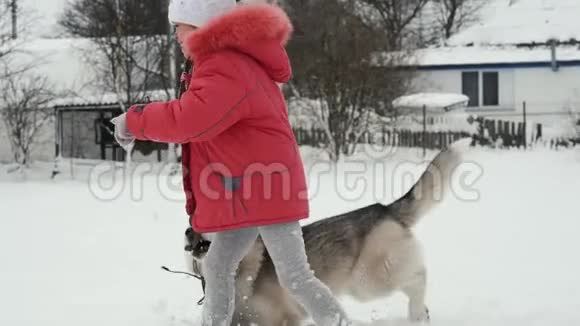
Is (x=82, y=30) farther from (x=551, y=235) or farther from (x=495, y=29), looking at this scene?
(x=551, y=235)

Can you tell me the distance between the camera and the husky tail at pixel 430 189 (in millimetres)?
3375

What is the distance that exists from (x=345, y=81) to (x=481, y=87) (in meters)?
10.3

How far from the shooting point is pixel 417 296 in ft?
11.4

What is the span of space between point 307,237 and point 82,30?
25166 millimetres

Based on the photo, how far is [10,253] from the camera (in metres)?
5.57

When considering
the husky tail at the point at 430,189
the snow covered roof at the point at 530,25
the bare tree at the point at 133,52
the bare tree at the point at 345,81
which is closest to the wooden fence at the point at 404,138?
the bare tree at the point at 345,81

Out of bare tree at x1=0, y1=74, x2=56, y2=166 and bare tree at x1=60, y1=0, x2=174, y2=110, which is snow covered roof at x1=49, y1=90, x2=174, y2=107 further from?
bare tree at x1=0, y1=74, x2=56, y2=166

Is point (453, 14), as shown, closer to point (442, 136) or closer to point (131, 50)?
point (442, 136)

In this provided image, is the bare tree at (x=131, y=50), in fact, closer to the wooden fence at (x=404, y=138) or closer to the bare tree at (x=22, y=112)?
the bare tree at (x=22, y=112)

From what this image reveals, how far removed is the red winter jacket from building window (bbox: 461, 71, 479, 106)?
22.1 m

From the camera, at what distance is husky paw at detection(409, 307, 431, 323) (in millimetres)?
3447

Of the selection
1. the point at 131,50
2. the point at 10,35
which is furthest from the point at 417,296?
the point at 10,35

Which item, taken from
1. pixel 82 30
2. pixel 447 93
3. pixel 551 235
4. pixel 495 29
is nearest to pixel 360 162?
pixel 551 235

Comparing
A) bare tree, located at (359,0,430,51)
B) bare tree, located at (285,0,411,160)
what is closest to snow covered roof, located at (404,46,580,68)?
bare tree, located at (285,0,411,160)
